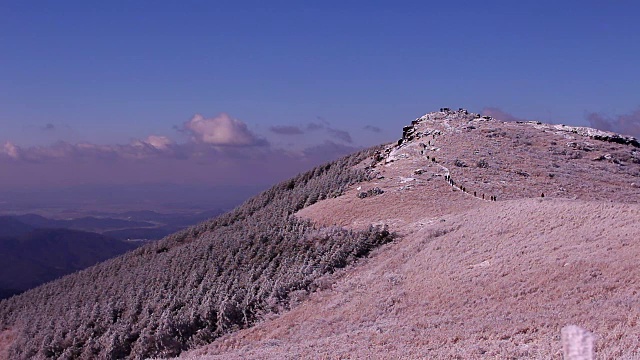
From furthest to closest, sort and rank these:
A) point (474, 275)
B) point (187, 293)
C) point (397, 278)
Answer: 1. point (187, 293)
2. point (397, 278)
3. point (474, 275)

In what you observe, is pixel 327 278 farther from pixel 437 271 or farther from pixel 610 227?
pixel 610 227

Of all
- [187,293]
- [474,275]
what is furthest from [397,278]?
[187,293]

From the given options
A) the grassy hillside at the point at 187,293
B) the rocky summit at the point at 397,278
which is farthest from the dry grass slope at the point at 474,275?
the grassy hillside at the point at 187,293

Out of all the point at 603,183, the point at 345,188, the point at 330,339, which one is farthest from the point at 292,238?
the point at 603,183

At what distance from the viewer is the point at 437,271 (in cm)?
2220

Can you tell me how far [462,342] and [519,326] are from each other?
1.52 meters

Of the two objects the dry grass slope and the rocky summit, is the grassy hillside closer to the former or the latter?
the rocky summit

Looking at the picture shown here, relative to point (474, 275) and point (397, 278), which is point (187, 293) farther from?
point (474, 275)

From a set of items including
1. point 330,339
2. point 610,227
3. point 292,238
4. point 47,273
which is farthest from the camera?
point 47,273

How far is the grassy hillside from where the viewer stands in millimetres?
24094

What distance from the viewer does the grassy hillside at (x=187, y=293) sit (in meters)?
24.1

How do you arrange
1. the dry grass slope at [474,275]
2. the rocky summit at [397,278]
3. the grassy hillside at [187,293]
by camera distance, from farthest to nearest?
1. the grassy hillside at [187,293]
2. the rocky summit at [397,278]
3. the dry grass slope at [474,275]

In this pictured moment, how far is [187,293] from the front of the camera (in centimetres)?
2833

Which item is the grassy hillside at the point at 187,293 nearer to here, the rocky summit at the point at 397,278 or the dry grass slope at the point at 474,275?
the rocky summit at the point at 397,278
